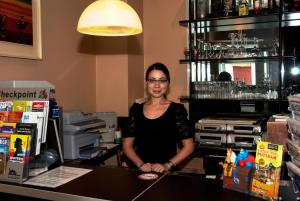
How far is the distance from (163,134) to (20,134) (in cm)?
110

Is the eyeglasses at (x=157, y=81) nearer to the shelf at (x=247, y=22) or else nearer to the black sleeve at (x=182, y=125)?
the black sleeve at (x=182, y=125)

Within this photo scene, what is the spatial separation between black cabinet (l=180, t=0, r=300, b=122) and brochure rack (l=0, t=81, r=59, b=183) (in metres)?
1.76

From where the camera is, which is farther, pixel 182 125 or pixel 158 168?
pixel 182 125

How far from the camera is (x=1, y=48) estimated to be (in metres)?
2.32

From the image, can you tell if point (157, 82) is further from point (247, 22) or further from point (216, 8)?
point (247, 22)

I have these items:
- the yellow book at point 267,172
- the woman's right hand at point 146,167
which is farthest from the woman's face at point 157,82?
the yellow book at point 267,172

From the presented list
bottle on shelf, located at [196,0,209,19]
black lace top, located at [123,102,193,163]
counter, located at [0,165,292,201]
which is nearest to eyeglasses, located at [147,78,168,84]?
black lace top, located at [123,102,193,163]

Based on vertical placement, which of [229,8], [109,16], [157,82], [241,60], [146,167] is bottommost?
[146,167]

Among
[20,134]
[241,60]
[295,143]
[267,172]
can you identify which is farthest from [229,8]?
[20,134]

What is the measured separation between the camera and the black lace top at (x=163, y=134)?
2.48 meters

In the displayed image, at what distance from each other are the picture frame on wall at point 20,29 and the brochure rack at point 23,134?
1.82 ft

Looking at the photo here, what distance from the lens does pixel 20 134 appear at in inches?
66.7

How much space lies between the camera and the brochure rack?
1664 millimetres

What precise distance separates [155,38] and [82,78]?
959 millimetres
